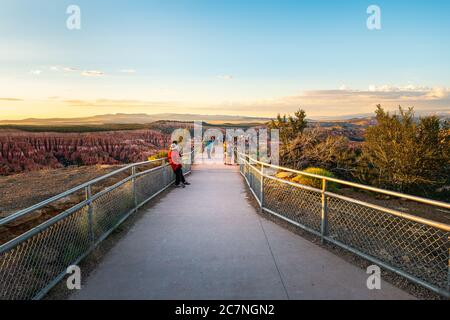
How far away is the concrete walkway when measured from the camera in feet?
13.3

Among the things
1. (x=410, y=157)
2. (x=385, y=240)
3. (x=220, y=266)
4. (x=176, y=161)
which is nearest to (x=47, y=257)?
(x=220, y=266)

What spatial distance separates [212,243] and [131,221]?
7.99ft

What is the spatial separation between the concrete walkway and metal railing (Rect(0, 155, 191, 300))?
0.40 metres

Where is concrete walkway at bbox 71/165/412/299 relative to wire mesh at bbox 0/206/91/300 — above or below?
below

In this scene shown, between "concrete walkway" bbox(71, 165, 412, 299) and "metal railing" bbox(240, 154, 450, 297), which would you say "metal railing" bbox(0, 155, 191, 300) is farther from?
"metal railing" bbox(240, 154, 450, 297)

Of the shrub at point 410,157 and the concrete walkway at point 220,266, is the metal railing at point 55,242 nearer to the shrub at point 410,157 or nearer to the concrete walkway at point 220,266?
the concrete walkway at point 220,266

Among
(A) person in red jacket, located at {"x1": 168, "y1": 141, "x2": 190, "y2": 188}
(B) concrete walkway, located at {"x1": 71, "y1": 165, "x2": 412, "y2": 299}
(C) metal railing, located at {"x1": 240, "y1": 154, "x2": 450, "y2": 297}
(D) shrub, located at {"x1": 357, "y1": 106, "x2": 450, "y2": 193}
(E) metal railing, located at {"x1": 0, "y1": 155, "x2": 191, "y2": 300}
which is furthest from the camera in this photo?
(D) shrub, located at {"x1": 357, "y1": 106, "x2": 450, "y2": 193}

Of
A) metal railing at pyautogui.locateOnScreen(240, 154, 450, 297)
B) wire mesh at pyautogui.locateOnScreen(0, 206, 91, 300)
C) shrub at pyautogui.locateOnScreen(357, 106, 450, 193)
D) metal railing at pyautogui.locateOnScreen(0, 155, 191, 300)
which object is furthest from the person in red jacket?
shrub at pyautogui.locateOnScreen(357, 106, 450, 193)

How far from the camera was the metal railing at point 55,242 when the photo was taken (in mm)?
3932

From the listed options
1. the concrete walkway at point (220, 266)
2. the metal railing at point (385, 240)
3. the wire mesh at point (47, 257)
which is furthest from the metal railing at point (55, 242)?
the metal railing at point (385, 240)

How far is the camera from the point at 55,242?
472cm
